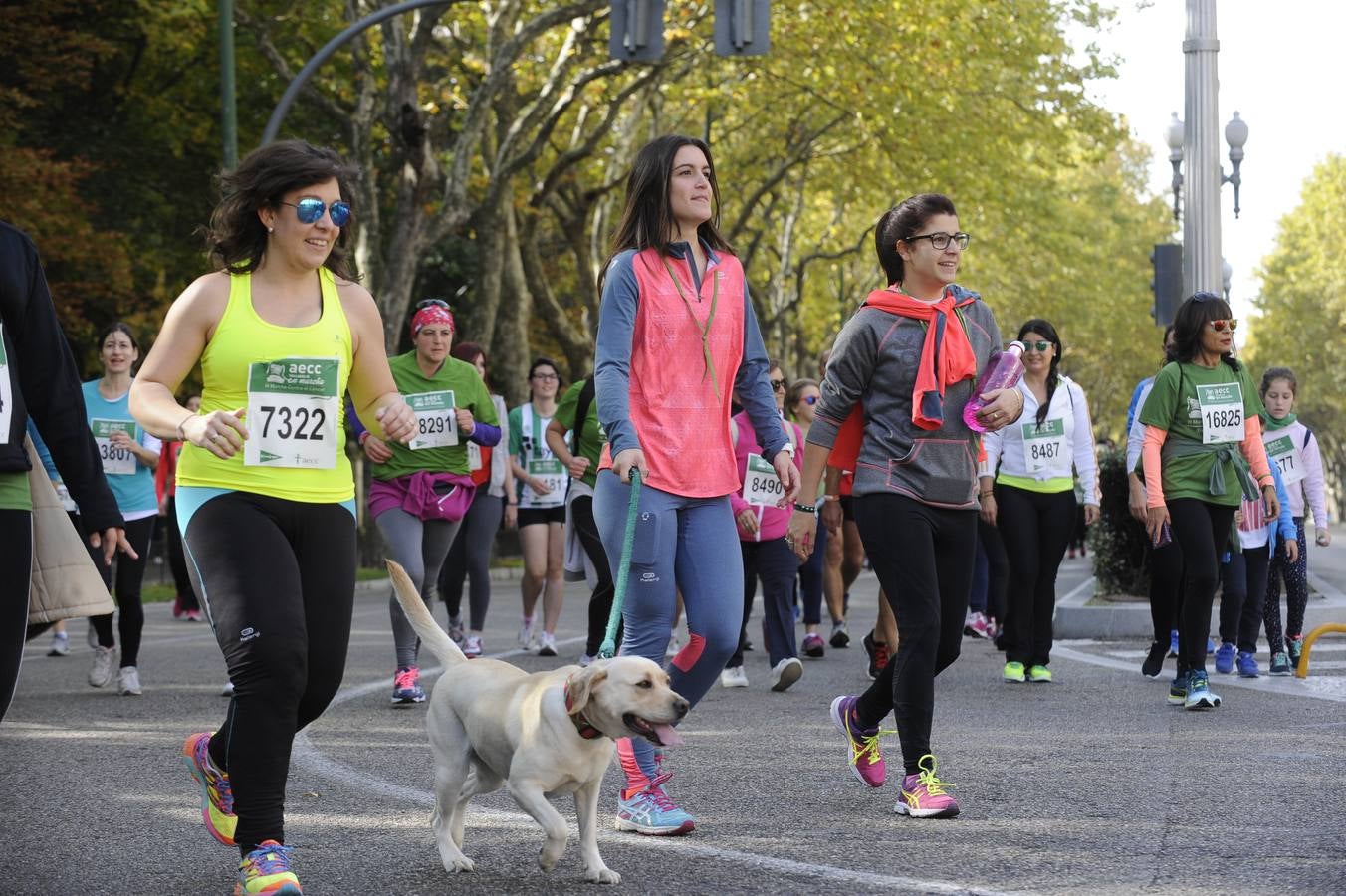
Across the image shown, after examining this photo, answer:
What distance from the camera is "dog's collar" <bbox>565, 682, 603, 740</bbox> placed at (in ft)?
16.0

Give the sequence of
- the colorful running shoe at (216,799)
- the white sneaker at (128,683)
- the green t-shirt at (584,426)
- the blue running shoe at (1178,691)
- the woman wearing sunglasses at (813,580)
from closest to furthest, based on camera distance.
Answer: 1. the colorful running shoe at (216,799)
2. the blue running shoe at (1178,691)
3. the white sneaker at (128,683)
4. the green t-shirt at (584,426)
5. the woman wearing sunglasses at (813,580)

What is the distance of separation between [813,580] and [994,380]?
21.5 ft

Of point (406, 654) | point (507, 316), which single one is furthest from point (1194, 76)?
point (507, 316)

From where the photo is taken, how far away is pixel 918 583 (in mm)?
6195

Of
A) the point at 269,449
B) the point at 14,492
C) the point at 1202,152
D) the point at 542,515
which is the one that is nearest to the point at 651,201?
the point at 269,449

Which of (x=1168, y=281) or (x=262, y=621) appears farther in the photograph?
(x=1168, y=281)

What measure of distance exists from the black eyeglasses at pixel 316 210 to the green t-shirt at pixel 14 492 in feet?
3.25

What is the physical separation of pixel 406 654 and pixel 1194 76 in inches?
360

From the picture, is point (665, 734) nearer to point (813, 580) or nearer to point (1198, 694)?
point (1198, 694)

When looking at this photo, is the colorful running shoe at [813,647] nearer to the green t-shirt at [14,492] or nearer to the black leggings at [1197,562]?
the black leggings at [1197,562]

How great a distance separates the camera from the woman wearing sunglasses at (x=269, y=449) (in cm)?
475

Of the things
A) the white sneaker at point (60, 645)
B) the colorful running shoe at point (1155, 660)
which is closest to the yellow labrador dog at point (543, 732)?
the colorful running shoe at point (1155, 660)

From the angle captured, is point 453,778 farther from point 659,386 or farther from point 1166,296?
point 1166,296

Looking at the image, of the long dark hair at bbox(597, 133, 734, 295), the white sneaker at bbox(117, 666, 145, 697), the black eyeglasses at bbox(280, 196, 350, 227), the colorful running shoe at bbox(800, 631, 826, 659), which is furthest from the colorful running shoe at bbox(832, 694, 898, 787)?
the colorful running shoe at bbox(800, 631, 826, 659)
